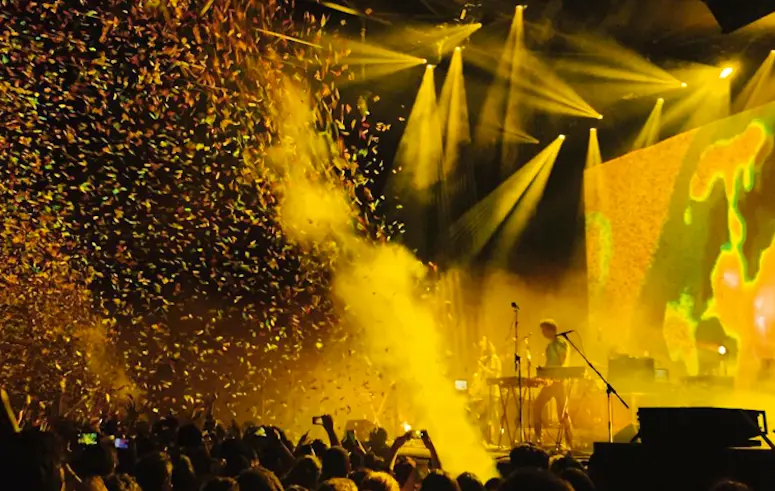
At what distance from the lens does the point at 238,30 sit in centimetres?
928

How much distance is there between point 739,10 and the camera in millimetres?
8062

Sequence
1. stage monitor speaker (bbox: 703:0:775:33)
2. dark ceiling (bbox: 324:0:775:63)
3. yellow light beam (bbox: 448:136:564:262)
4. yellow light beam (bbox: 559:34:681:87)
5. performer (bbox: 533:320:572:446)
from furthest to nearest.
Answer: yellow light beam (bbox: 448:136:564:262) → yellow light beam (bbox: 559:34:681:87) → dark ceiling (bbox: 324:0:775:63) → performer (bbox: 533:320:572:446) → stage monitor speaker (bbox: 703:0:775:33)

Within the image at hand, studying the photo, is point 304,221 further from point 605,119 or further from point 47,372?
point 605,119

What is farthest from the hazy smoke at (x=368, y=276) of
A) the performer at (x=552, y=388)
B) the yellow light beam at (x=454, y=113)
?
the yellow light beam at (x=454, y=113)

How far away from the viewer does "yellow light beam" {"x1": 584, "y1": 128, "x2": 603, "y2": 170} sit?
1450cm

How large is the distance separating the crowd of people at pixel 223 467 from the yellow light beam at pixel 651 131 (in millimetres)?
10350

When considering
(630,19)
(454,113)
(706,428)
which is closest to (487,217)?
(454,113)

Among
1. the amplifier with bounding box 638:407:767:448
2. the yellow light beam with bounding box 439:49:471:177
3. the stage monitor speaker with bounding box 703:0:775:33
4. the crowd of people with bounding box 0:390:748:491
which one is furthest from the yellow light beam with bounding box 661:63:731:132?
the crowd of people with bounding box 0:390:748:491

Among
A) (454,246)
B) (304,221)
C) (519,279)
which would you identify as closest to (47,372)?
(304,221)

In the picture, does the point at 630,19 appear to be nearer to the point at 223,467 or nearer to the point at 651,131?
the point at 651,131

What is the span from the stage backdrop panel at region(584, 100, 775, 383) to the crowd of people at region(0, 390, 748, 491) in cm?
802

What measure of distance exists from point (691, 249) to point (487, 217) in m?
4.33

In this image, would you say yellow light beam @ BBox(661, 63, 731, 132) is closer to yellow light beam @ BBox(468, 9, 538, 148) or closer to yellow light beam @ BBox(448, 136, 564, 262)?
yellow light beam @ BBox(468, 9, 538, 148)

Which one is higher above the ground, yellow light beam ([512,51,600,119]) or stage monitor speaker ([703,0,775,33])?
yellow light beam ([512,51,600,119])
